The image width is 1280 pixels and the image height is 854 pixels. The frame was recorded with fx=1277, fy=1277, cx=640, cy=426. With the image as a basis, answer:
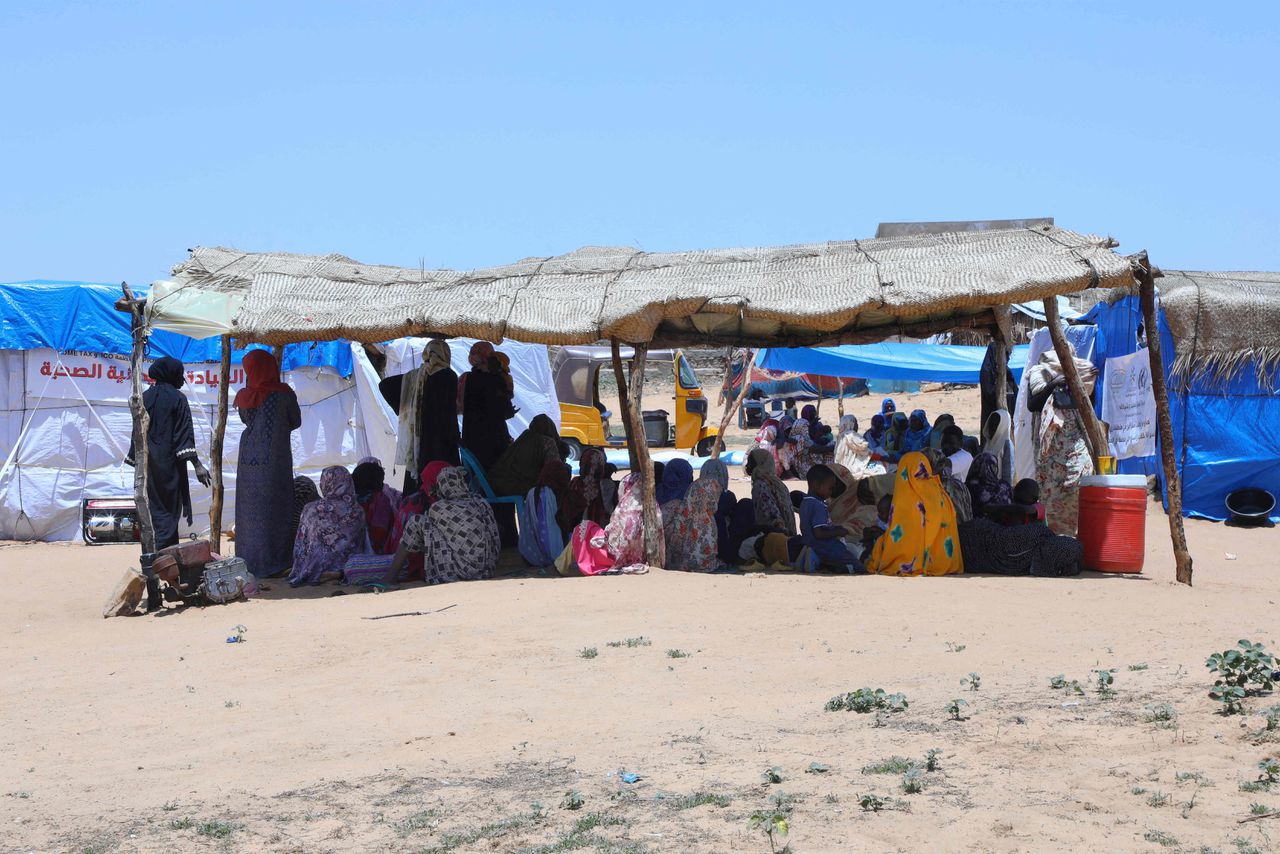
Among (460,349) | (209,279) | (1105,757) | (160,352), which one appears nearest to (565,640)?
(1105,757)

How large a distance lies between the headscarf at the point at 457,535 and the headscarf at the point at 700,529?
1314 millimetres

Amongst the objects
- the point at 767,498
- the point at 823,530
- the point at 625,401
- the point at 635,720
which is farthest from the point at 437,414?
the point at 635,720

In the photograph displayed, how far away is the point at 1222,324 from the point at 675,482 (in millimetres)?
5994

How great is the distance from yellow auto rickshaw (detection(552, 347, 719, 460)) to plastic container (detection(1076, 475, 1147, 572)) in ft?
34.7

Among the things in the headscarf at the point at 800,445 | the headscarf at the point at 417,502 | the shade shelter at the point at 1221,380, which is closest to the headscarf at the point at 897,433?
the shade shelter at the point at 1221,380

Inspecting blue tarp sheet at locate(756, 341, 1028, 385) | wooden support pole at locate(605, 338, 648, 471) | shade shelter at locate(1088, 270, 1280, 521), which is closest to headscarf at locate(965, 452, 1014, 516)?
wooden support pole at locate(605, 338, 648, 471)

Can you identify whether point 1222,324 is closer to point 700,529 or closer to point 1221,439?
point 1221,439

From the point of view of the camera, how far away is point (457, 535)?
28.0 feet

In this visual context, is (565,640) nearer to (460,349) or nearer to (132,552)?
(132,552)

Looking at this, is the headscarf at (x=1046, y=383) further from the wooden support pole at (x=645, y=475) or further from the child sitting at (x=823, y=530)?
the wooden support pole at (x=645, y=475)

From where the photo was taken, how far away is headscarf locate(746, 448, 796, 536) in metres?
8.73

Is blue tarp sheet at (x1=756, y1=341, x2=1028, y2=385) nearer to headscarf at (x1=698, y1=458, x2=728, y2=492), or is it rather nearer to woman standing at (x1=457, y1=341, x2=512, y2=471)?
woman standing at (x1=457, y1=341, x2=512, y2=471)

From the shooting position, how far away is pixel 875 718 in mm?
4672

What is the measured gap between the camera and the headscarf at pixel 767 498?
28.7 ft
